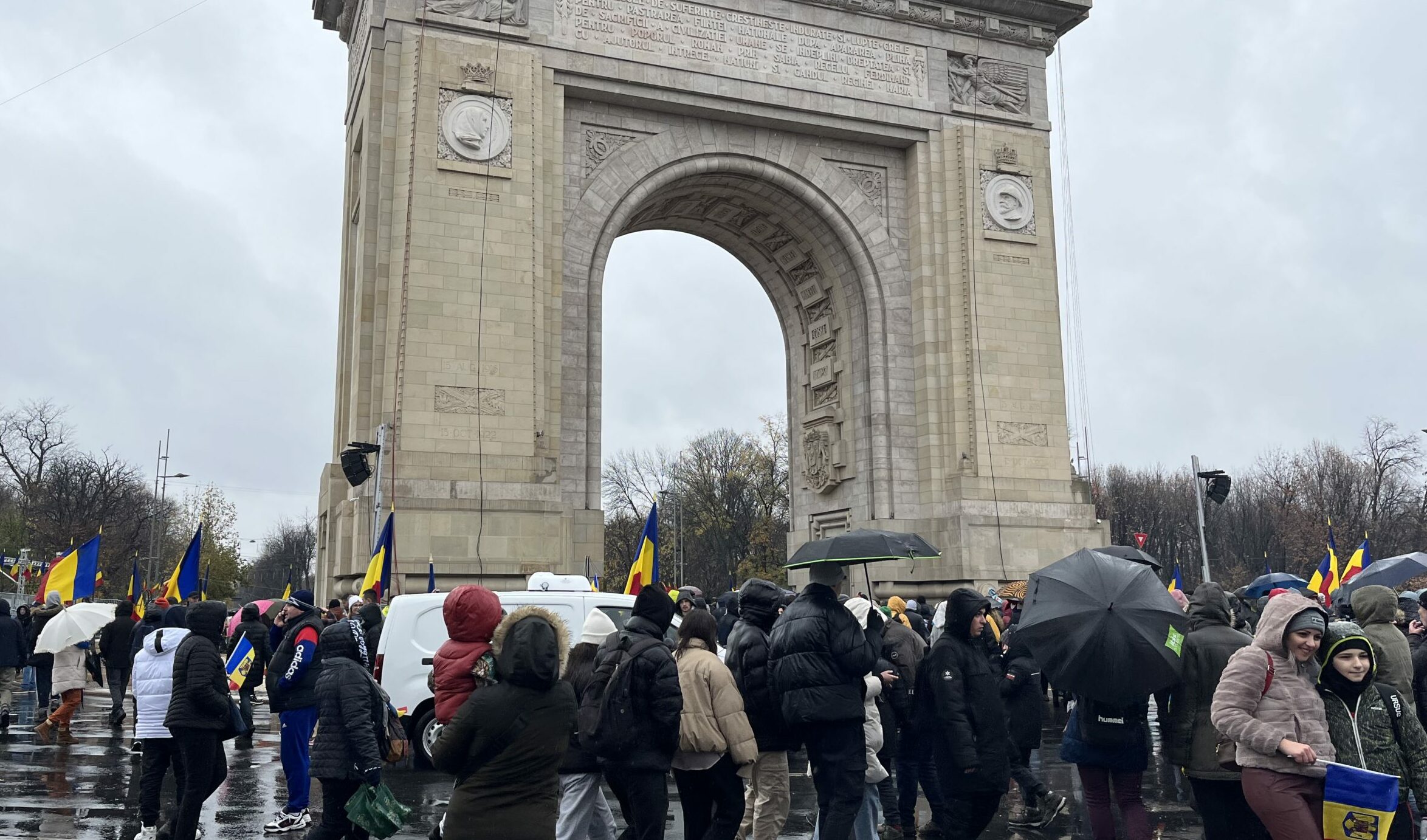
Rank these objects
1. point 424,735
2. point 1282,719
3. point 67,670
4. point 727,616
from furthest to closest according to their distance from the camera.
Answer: point 727,616 < point 67,670 < point 424,735 < point 1282,719

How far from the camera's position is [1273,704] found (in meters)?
4.84

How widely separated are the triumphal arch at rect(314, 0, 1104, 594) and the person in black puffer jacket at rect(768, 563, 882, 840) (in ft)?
38.7

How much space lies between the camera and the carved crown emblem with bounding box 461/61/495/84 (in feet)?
62.0

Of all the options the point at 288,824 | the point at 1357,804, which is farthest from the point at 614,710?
the point at 288,824

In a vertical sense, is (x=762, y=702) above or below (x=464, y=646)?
below

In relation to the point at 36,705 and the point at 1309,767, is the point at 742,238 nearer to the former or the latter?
the point at 36,705

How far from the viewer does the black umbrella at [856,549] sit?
7.25 m

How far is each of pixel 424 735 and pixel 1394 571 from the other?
993 cm

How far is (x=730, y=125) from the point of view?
2159 cm

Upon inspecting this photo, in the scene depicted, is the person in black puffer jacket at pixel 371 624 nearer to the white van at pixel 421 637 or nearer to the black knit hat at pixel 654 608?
the white van at pixel 421 637

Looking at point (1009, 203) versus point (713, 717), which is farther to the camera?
point (1009, 203)

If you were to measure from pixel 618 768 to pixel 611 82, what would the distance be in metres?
16.5

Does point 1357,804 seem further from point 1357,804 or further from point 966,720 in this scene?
point 966,720

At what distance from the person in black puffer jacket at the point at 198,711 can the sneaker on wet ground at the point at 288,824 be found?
1006 millimetres
